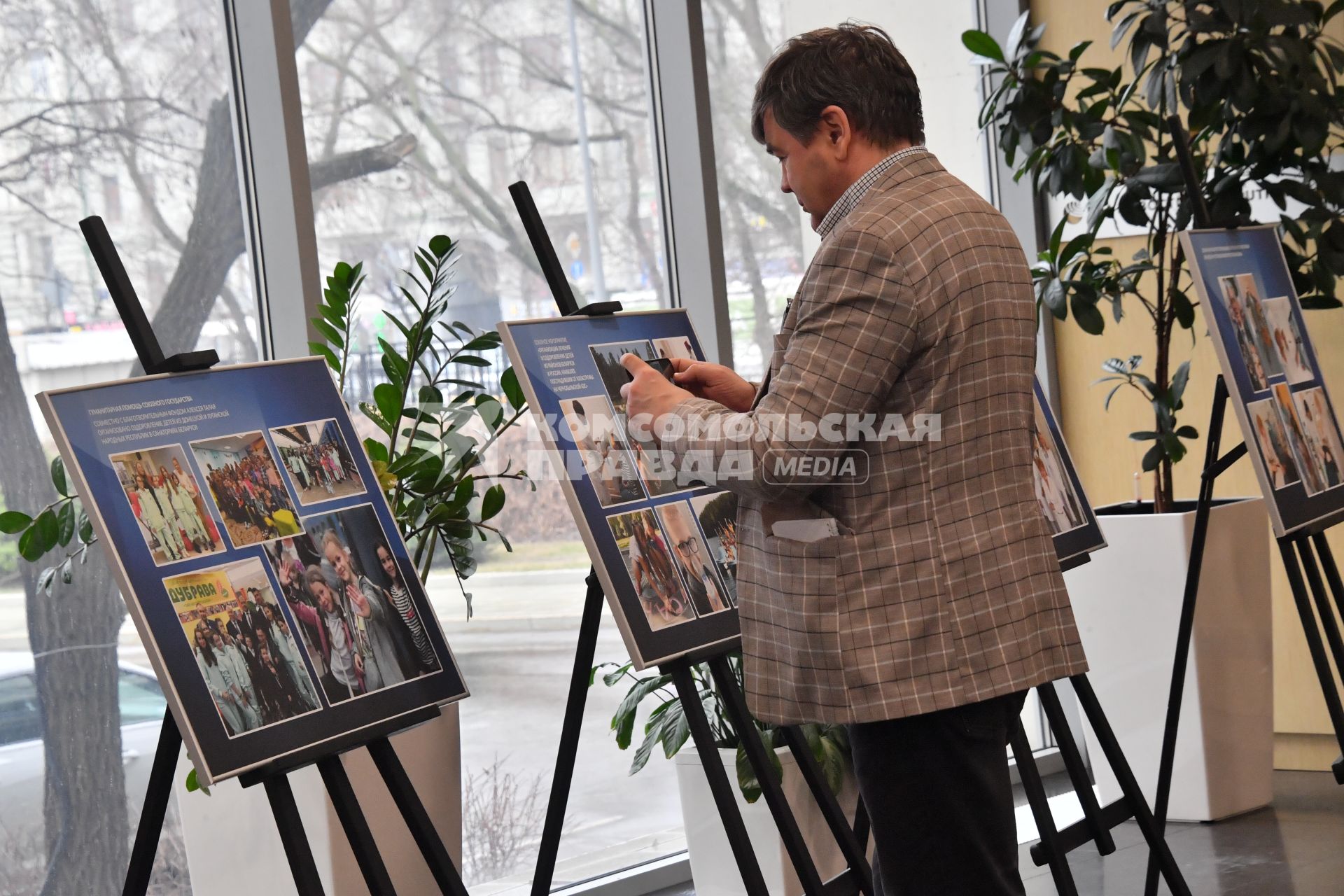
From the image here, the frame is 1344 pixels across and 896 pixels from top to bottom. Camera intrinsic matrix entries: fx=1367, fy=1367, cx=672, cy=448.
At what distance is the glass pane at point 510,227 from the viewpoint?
3.26 metres

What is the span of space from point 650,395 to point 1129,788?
153cm

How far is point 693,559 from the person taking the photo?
2.42m

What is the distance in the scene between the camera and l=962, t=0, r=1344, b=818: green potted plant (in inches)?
140

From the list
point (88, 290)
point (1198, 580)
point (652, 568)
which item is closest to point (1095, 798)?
point (1198, 580)

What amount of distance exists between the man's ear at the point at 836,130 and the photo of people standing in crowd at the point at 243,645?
38.0 inches

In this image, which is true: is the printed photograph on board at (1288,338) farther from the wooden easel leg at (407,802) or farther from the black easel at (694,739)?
the wooden easel leg at (407,802)

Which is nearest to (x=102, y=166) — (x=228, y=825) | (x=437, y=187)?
(x=437, y=187)

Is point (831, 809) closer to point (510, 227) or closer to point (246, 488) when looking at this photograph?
point (246, 488)

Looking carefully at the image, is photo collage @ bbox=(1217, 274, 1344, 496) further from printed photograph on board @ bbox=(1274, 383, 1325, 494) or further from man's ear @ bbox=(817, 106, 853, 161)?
man's ear @ bbox=(817, 106, 853, 161)

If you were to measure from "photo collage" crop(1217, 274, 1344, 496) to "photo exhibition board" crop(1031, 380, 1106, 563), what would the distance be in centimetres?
40

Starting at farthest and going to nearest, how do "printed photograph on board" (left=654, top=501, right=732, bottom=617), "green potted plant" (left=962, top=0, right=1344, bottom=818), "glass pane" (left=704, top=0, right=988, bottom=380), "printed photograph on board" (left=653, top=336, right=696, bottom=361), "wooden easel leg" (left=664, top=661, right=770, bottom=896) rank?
"glass pane" (left=704, top=0, right=988, bottom=380) < "green potted plant" (left=962, top=0, right=1344, bottom=818) < "printed photograph on board" (left=653, top=336, right=696, bottom=361) < "printed photograph on board" (left=654, top=501, right=732, bottom=617) < "wooden easel leg" (left=664, top=661, right=770, bottom=896)

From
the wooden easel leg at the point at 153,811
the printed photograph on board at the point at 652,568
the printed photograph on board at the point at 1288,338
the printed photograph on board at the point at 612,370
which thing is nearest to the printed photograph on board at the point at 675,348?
the printed photograph on board at the point at 612,370

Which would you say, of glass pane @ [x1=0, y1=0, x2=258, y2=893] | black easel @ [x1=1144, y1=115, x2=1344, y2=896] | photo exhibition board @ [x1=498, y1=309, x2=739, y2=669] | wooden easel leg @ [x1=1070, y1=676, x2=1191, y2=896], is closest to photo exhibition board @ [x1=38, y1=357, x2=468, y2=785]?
photo exhibition board @ [x1=498, y1=309, x2=739, y2=669]

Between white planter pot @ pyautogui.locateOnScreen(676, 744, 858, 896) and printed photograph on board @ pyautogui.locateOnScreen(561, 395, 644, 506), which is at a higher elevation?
printed photograph on board @ pyautogui.locateOnScreen(561, 395, 644, 506)
